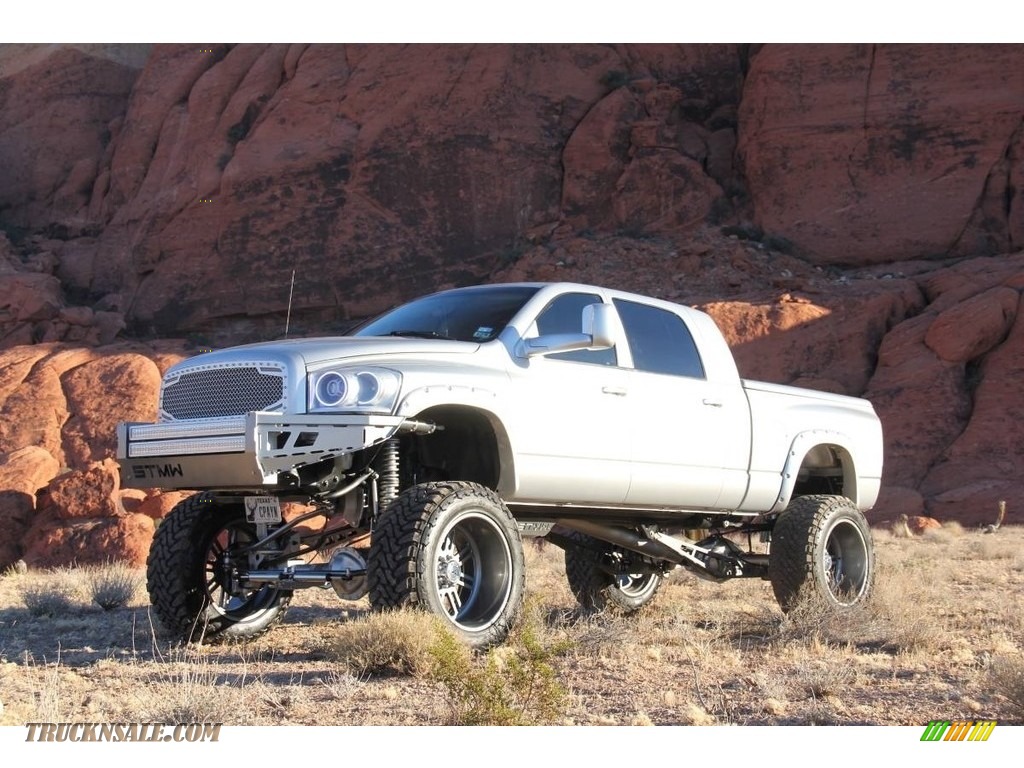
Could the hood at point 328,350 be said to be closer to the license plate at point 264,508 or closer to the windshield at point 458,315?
the windshield at point 458,315

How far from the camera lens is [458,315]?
27.0 feet

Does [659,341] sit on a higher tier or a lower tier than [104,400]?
higher

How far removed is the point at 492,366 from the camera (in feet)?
24.5

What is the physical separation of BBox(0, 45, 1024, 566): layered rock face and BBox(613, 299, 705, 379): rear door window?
21.0 m

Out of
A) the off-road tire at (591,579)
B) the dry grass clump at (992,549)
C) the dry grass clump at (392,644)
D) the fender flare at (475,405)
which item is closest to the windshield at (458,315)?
the fender flare at (475,405)

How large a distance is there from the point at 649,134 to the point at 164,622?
30.7 metres

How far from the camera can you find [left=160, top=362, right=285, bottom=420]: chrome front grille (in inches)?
275

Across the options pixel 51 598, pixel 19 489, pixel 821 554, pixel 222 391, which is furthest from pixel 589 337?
pixel 19 489

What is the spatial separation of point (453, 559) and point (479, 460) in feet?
3.22

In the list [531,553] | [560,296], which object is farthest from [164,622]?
[531,553]

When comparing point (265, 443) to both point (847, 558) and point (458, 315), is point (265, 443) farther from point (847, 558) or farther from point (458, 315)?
point (847, 558)

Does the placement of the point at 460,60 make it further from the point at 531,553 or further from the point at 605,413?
the point at 605,413

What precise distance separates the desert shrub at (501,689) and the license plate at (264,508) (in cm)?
200

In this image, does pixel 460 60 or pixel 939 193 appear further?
pixel 460 60
